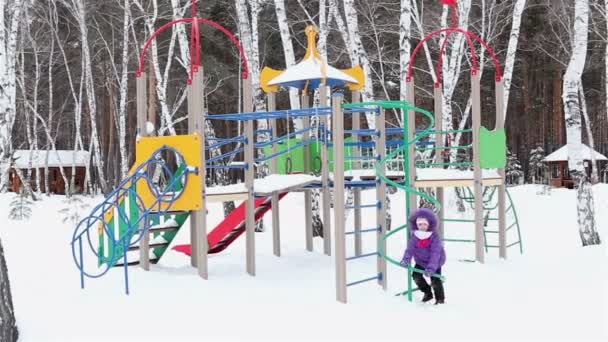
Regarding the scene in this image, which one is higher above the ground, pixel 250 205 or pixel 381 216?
pixel 250 205

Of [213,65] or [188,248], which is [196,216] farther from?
[213,65]

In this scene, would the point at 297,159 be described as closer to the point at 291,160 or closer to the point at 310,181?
the point at 291,160

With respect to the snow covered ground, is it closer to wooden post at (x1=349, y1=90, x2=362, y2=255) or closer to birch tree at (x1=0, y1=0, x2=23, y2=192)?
wooden post at (x1=349, y1=90, x2=362, y2=255)

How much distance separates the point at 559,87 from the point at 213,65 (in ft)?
50.0

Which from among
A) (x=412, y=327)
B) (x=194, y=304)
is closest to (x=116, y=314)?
(x=194, y=304)

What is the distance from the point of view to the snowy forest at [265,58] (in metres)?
21.2

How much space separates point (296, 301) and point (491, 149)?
15.4ft

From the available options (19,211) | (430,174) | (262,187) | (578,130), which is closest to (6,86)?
(19,211)

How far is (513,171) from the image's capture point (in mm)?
28062

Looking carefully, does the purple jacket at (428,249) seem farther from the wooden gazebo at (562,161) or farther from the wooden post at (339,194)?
the wooden gazebo at (562,161)

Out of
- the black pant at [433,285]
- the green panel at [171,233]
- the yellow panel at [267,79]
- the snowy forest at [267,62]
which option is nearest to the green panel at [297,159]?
the yellow panel at [267,79]

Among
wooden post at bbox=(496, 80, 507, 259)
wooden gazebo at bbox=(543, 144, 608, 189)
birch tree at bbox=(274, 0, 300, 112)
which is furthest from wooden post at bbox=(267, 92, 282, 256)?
wooden gazebo at bbox=(543, 144, 608, 189)

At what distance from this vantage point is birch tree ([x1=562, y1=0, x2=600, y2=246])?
11.1 m

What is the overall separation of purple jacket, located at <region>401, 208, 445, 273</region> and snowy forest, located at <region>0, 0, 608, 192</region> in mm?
9869
